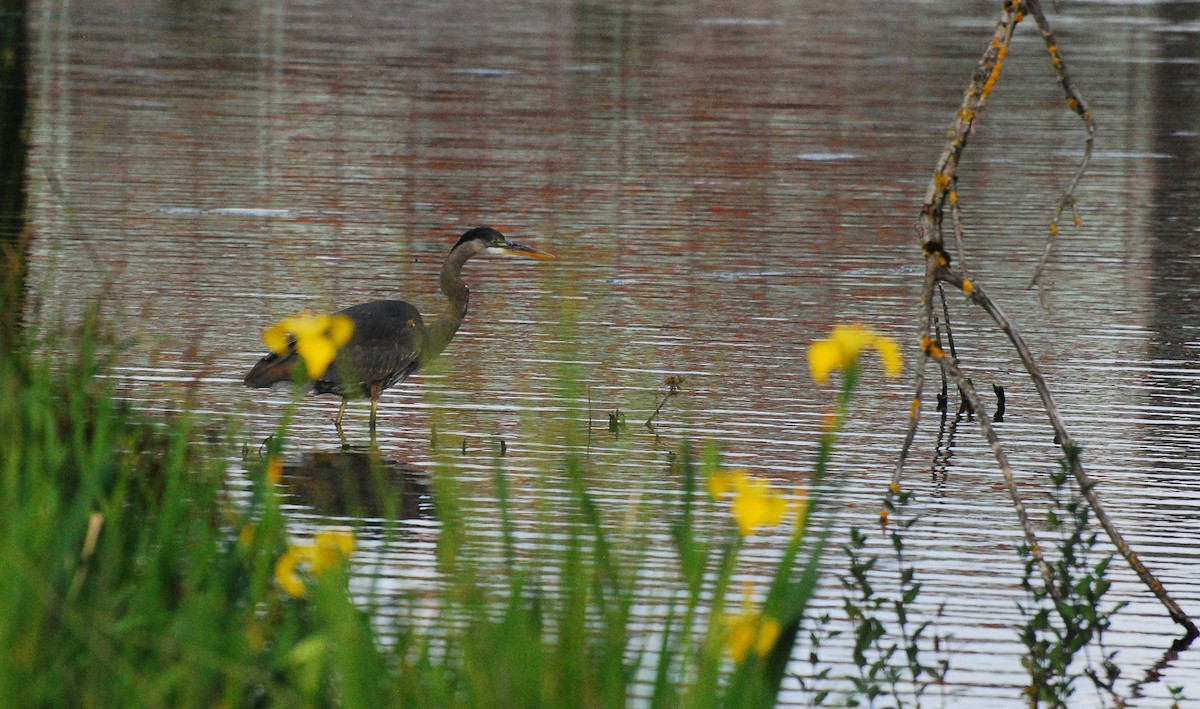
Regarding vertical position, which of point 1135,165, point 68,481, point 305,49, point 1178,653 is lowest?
point 1178,653

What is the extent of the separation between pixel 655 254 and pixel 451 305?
5.08 meters

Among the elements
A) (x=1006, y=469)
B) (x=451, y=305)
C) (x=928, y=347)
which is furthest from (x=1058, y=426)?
(x=451, y=305)

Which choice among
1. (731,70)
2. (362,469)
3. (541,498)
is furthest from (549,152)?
(541,498)

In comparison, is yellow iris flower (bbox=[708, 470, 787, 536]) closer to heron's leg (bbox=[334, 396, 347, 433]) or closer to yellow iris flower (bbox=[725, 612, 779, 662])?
yellow iris flower (bbox=[725, 612, 779, 662])

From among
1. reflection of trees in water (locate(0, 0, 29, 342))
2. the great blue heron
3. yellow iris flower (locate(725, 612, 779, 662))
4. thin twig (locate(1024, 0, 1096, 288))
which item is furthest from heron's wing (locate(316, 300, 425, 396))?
yellow iris flower (locate(725, 612, 779, 662))

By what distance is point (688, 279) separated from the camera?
15.9 metres

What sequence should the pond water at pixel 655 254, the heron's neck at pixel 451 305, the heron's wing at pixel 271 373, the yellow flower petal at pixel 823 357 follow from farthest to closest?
the heron's neck at pixel 451 305
the heron's wing at pixel 271 373
the pond water at pixel 655 254
the yellow flower petal at pixel 823 357

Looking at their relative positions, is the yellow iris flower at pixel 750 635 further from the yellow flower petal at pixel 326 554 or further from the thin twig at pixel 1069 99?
the thin twig at pixel 1069 99

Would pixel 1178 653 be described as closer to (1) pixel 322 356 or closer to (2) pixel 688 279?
(1) pixel 322 356

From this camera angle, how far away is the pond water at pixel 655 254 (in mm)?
9578

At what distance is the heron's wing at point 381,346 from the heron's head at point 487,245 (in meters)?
0.86

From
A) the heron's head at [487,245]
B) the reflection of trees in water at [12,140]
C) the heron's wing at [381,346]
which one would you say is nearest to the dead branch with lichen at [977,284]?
the reflection of trees in water at [12,140]

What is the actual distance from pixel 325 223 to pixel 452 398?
255 inches

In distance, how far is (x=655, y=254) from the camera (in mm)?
16953
